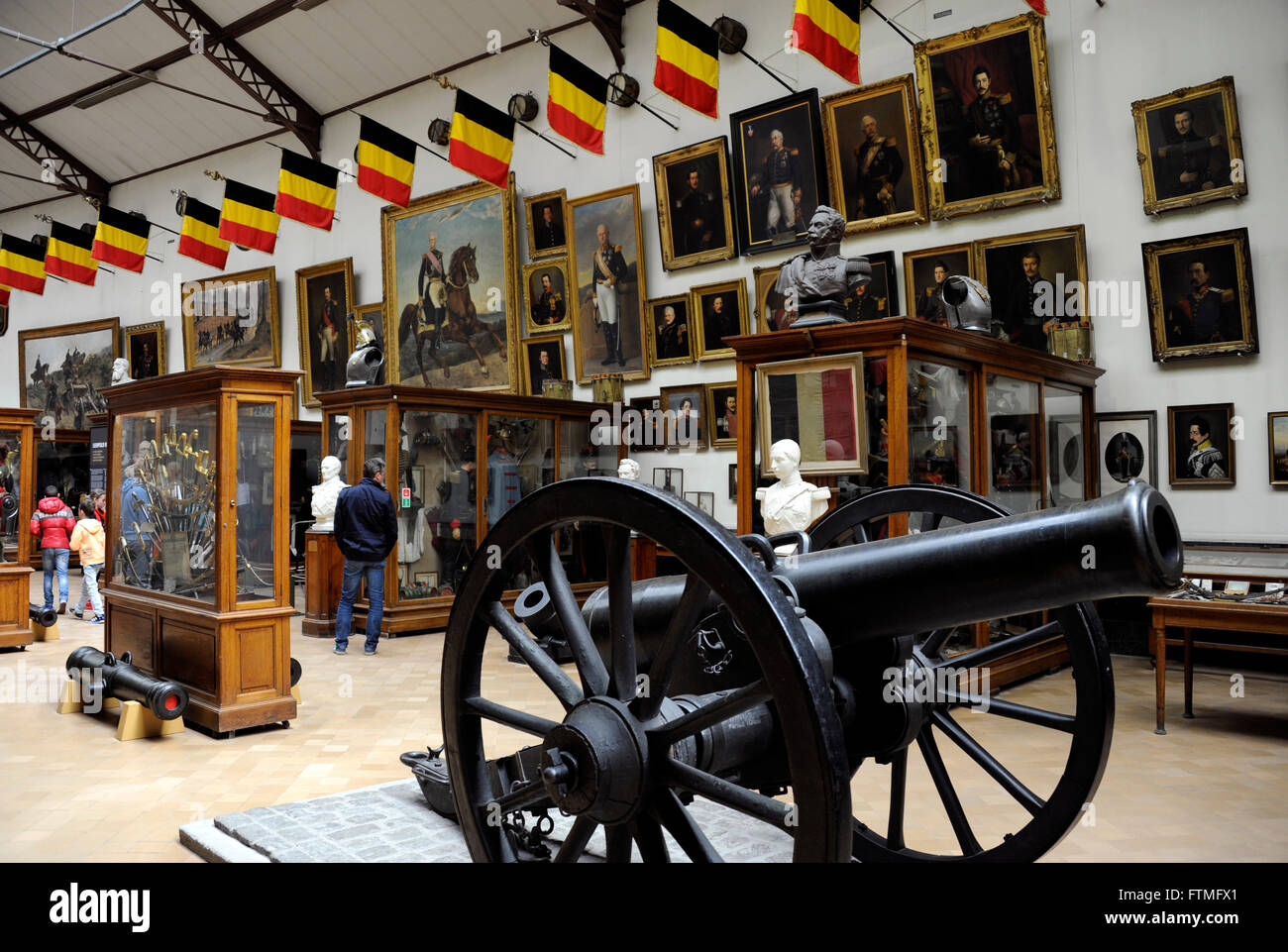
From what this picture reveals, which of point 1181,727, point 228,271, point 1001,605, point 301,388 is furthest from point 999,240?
point 228,271

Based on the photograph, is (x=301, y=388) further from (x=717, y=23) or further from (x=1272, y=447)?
(x=1272, y=447)

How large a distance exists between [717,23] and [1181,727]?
386 inches

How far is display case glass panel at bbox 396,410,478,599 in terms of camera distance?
37.8ft

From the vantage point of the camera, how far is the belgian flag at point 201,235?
666 inches

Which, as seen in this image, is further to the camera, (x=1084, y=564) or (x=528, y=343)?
(x=528, y=343)

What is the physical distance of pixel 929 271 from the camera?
11.1 m

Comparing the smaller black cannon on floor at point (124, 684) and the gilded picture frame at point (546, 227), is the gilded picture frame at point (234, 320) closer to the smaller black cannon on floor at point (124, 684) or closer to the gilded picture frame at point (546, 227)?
the gilded picture frame at point (546, 227)

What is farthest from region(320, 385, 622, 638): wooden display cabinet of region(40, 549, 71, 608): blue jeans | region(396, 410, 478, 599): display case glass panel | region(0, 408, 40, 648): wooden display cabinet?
region(40, 549, 71, 608): blue jeans

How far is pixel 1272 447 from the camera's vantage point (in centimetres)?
906

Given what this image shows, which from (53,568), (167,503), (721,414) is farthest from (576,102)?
(53,568)

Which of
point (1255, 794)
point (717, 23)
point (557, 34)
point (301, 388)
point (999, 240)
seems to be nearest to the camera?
point (1255, 794)

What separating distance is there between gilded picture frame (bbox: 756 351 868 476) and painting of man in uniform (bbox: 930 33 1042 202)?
4.37 m

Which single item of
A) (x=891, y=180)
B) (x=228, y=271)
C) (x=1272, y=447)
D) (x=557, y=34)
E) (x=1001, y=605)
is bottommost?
(x=1001, y=605)

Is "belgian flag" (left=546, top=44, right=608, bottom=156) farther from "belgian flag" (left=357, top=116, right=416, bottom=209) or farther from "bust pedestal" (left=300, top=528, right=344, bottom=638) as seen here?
"bust pedestal" (left=300, top=528, right=344, bottom=638)
